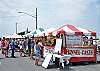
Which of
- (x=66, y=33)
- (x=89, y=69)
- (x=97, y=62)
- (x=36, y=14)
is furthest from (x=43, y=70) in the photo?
(x=36, y=14)

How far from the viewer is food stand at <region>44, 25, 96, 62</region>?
1877cm

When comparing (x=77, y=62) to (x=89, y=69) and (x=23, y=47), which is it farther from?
(x=23, y=47)

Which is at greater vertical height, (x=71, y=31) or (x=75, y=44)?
(x=71, y=31)

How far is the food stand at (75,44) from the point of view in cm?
1877

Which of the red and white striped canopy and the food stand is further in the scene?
the red and white striped canopy

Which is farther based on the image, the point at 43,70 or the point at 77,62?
the point at 77,62

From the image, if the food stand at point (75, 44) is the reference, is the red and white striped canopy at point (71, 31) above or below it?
above

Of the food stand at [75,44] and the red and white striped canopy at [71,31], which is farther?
the red and white striped canopy at [71,31]

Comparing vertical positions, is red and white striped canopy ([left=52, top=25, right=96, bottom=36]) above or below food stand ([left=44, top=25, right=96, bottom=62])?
above

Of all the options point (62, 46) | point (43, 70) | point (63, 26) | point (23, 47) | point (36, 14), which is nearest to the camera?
point (43, 70)

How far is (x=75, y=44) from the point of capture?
19.7 meters

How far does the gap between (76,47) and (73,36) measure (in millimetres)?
1006

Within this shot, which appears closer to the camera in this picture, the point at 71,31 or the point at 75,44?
the point at 71,31

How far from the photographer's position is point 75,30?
19.5m
